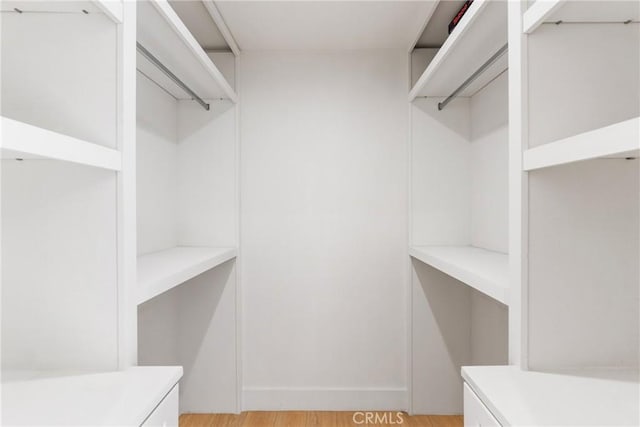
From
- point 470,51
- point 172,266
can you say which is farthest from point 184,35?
point 470,51

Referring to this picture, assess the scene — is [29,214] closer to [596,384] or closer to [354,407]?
[596,384]

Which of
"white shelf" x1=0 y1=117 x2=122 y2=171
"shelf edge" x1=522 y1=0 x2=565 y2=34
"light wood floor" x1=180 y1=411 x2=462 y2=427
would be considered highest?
"shelf edge" x1=522 y1=0 x2=565 y2=34

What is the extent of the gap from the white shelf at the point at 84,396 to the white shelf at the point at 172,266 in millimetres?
212

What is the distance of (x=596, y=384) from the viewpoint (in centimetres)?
90

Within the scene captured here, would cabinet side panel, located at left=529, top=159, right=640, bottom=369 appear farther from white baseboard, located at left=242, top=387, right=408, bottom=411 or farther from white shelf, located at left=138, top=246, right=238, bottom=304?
white baseboard, located at left=242, top=387, right=408, bottom=411

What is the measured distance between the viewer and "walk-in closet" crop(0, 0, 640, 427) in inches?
38.5

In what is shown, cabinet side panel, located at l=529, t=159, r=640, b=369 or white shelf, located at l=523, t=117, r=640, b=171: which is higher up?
white shelf, located at l=523, t=117, r=640, b=171

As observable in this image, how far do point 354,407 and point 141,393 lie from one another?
186cm

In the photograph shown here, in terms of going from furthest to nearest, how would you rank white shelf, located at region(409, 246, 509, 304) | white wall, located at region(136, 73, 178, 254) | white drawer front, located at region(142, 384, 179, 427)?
white wall, located at region(136, 73, 178, 254) < white shelf, located at region(409, 246, 509, 304) < white drawer front, located at region(142, 384, 179, 427)

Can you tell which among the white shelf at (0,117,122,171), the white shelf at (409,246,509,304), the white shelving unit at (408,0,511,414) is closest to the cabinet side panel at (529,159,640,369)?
the white shelf at (409,246,509,304)

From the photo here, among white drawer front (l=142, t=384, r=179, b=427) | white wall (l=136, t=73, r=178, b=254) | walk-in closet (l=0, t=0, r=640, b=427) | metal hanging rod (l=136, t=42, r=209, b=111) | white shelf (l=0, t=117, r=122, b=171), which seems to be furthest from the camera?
white wall (l=136, t=73, r=178, b=254)

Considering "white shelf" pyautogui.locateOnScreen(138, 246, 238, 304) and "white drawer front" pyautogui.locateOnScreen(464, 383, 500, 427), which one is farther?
"white shelf" pyautogui.locateOnScreen(138, 246, 238, 304)

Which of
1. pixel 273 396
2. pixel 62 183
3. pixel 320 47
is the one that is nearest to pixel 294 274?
pixel 273 396

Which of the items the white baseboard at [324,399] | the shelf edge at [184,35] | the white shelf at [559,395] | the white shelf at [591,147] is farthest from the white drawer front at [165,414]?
the white baseboard at [324,399]
